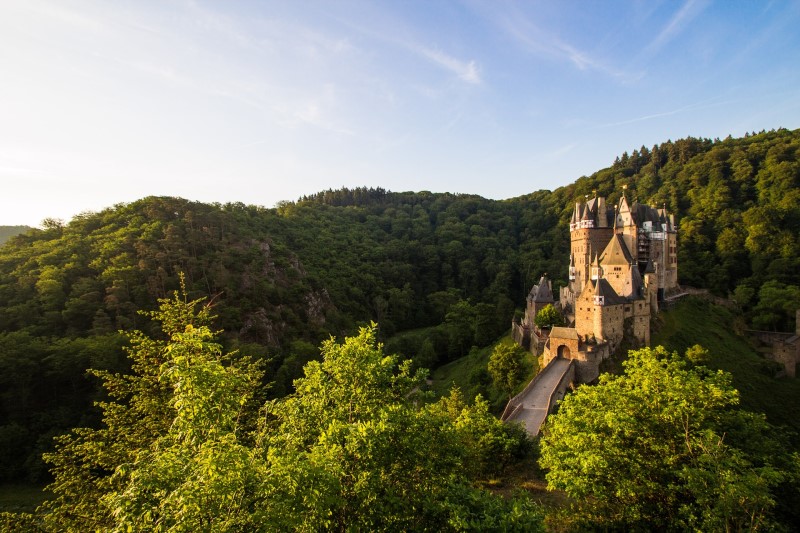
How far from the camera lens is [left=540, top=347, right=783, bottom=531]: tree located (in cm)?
1110

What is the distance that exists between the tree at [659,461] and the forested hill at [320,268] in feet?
97.0

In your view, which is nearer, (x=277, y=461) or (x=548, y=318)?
(x=277, y=461)

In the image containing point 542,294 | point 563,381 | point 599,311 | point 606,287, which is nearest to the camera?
point 563,381

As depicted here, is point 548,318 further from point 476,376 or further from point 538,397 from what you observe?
point 538,397

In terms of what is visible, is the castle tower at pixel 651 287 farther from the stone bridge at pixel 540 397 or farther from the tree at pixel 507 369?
the tree at pixel 507 369

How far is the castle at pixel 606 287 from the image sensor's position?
3322 cm

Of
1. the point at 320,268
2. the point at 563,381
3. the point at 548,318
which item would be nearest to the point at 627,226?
the point at 548,318

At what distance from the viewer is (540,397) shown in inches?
1182

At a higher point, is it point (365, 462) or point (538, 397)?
point (365, 462)

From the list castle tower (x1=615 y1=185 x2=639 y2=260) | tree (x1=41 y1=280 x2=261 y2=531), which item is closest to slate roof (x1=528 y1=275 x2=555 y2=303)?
castle tower (x1=615 y1=185 x2=639 y2=260)

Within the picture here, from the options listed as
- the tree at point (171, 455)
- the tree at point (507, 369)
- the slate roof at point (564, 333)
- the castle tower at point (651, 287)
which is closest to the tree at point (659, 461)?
the tree at point (171, 455)

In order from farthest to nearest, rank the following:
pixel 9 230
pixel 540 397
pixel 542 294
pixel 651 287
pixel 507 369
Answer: pixel 9 230
pixel 542 294
pixel 651 287
pixel 507 369
pixel 540 397

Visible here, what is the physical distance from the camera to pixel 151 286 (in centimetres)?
4497

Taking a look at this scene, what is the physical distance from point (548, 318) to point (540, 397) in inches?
528
